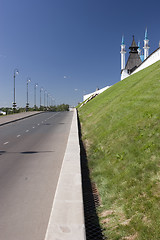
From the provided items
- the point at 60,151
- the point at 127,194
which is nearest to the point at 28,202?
the point at 127,194

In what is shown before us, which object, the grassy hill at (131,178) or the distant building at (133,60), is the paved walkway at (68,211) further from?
the distant building at (133,60)

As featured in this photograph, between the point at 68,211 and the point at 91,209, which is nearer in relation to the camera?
the point at 68,211

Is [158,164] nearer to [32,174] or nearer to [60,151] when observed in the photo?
[32,174]

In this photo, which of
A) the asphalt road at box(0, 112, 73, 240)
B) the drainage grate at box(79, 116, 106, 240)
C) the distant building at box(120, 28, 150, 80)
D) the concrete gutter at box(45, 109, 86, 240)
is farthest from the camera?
the distant building at box(120, 28, 150, 80)

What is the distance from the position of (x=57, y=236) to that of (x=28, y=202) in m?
2.09

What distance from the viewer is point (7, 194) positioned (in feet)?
20.2

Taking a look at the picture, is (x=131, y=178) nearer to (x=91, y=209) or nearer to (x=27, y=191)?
(x=91, y=209)

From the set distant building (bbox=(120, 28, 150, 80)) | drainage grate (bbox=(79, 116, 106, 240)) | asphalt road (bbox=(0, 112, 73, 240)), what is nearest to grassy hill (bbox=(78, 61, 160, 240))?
drainage grate (bbox=(79, 116, 106, 240))

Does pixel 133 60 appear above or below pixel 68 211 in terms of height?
above

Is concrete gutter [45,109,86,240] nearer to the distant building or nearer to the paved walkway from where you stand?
the paved walkway

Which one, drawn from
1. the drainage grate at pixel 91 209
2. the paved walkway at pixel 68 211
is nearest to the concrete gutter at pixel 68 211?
the paved walkway at pixel 68 211

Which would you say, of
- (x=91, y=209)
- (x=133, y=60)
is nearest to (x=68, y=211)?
(x=91, y=209)

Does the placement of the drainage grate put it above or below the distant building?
below

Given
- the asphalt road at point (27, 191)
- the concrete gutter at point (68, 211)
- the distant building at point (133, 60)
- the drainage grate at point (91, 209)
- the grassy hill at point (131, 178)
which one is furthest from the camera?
the distant building at point (133, 60)
